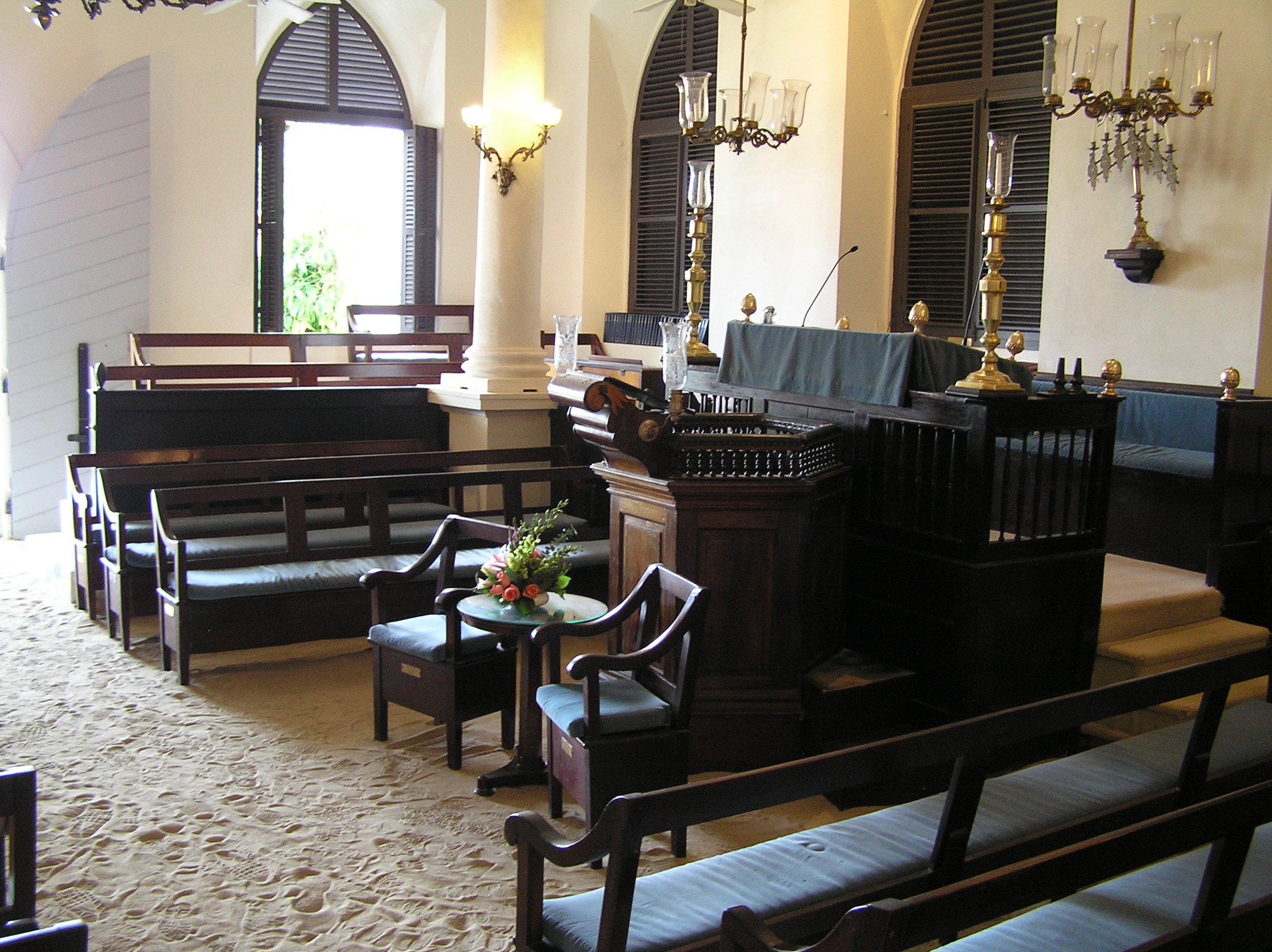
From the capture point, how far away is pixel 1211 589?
532 centimetres

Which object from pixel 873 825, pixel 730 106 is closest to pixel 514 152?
pixel 730 106

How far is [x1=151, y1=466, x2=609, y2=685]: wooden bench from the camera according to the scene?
5.25m

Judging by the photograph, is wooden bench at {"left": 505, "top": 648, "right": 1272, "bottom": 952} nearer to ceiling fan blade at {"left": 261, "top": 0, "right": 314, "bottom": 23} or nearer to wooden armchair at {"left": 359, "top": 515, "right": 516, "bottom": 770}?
wooden armchair at {"left": 359, "top": 515, "right": 516, "bottom": 770}

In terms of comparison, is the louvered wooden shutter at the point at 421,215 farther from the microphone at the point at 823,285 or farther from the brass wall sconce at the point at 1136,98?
the brass wall sconce at the point at 1136,98

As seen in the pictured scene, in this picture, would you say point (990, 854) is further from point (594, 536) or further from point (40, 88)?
point (40, 88)

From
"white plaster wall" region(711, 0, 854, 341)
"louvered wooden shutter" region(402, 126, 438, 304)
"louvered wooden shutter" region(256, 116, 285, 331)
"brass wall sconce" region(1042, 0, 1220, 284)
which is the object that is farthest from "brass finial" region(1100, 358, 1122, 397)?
"louvered wooden shutter" region(256, 116, 285, 331)

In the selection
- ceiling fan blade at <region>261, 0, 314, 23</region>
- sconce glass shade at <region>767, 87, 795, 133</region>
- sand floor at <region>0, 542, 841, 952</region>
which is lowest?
sand floor at <region>0, 542, 841, 952</region>

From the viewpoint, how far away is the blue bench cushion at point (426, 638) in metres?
4.21

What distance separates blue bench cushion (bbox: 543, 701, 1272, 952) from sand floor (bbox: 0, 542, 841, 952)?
30.3 inches

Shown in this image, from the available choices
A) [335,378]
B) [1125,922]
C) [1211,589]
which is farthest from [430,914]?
[335,378]

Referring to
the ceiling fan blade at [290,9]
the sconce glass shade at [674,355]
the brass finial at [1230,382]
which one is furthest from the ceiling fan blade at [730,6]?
the sconce glass shade at [674,355]

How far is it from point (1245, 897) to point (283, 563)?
168 inches

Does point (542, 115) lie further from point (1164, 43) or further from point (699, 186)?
point (1164, 43)

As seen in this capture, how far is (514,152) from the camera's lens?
24.3ft
